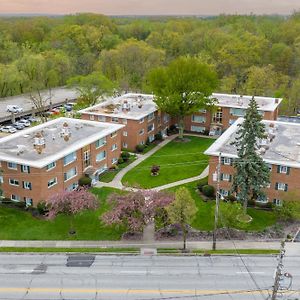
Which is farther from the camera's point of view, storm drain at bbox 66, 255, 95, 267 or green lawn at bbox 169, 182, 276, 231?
green lawn at bbox 169, 182, 276, 231

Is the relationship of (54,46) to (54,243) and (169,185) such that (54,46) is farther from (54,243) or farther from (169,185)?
(54,243)

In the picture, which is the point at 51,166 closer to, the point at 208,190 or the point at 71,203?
the point at 71,203

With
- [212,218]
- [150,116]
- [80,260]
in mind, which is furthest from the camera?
[150,116]

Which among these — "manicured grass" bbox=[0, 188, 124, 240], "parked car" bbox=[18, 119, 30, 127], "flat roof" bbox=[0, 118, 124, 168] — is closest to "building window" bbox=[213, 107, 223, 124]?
"flat roof" bbox=[0, 118, 124, 168]

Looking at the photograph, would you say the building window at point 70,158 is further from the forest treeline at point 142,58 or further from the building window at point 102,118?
the forest treeline at point 142,58

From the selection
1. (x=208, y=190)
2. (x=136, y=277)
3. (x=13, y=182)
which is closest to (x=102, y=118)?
(x=13, y=182)

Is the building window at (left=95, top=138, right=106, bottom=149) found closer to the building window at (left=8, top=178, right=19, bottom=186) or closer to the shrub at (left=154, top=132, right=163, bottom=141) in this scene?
the building window at (left=8, top=178, right=19, bottom=186)

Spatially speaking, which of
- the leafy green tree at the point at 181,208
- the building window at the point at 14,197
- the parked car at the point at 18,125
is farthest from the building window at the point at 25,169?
the parked car at the point at 18,125
